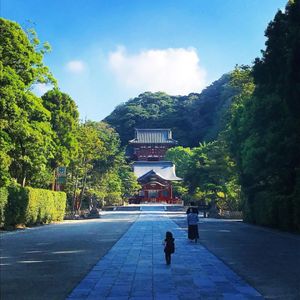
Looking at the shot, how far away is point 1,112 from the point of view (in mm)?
19219

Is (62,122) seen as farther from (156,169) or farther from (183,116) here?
(183,116)

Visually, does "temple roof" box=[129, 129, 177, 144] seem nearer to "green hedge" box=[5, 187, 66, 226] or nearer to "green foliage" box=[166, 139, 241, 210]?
"green foliage" box=[166, 139, 241, 210]

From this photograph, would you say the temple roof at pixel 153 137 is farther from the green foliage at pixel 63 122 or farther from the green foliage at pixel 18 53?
the green foliage at pixel 18 53

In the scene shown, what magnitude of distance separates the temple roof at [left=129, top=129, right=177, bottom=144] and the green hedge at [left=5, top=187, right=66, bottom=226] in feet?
176

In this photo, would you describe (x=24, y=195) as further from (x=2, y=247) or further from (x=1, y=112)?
(x=2, y=247)

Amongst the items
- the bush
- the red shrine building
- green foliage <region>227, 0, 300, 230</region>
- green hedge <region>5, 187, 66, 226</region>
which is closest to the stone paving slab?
green foliage <region>227, 0, 300, 230</region>

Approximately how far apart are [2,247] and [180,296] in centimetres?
942

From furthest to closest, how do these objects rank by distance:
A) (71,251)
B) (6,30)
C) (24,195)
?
1. (24,195)
2. (6,30)
3. (71,251)

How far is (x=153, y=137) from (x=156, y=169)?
12796mm

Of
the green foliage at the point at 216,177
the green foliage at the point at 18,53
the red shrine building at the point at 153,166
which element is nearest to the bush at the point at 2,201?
the green foliage at the point at 18,53

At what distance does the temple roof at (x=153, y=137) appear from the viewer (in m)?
86.8

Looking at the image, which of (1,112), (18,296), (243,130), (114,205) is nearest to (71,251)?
(18,296)

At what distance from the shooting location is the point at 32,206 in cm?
2566

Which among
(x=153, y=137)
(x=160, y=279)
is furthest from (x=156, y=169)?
(x=160, y=279)
